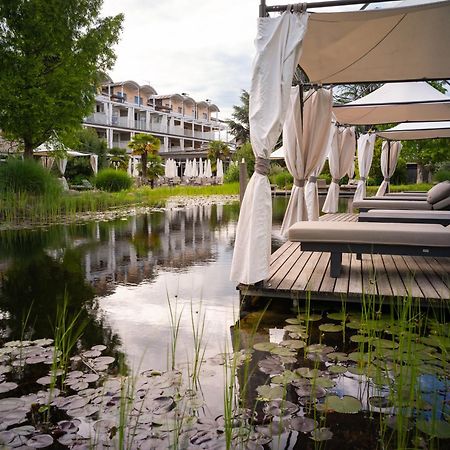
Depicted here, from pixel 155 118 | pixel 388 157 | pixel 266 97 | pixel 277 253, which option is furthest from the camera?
pixel 155 118

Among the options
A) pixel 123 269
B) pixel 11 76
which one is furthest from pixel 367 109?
pixel 11 76

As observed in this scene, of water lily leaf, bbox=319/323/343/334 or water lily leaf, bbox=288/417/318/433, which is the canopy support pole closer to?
water lily leaf, bbox=319/323/343/334

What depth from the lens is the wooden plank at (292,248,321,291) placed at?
12.8 feet

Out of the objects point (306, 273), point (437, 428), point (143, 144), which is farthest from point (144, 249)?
point (143, 144)

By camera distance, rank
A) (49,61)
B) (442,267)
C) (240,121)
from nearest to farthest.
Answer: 1. (442,267)
2. (49,61)
3. (240,121)

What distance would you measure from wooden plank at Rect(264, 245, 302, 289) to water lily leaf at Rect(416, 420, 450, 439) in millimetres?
1967

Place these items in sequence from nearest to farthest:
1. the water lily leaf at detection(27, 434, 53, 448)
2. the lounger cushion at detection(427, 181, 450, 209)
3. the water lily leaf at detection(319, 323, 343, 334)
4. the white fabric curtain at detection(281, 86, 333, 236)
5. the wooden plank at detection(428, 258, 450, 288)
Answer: the water lily leaf at detection(27, 434, 53, 448) < the water lily leaf at detection(319, 323, 343, 334) < the wooden plank at detection(428, 258, 450, 288) < the white fabric curtain at detection(281, 86, 333, 236) < the lounger cushion at detection(427, 181, 450, 209)

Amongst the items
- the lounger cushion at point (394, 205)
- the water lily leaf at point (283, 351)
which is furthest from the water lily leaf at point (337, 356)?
the lounger cushion at point (394, 205)

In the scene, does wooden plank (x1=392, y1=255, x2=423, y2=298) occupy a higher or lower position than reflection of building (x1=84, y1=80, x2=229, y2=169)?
lower

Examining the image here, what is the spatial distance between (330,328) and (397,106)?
6.45 m

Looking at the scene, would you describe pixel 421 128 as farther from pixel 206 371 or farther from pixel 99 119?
pixel 99 119

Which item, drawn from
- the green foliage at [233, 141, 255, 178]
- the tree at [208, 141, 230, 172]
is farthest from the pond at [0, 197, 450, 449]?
the tree at [208, 141, 230, 172]

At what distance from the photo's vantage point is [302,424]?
2066 millimetres

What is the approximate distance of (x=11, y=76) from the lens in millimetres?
10859
